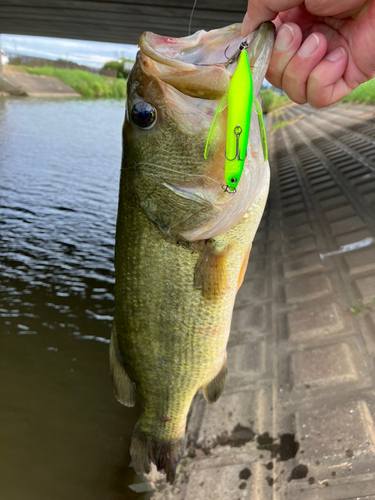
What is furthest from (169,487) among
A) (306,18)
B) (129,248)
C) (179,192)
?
(306,18)

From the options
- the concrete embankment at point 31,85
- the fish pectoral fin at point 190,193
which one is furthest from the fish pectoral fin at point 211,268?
the concrete embankment at point 31,85

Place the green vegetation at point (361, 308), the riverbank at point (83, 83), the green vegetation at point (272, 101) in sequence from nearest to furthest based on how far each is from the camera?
the green vegetation at point (361, 308) → the green vegetation at point (272, 101) → the riverbank at point (83, 83)

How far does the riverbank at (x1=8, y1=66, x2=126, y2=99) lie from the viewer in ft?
131

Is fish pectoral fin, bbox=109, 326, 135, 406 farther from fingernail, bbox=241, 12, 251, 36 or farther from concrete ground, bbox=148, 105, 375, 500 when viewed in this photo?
fingernail, bbox=241, 12, 251, 36

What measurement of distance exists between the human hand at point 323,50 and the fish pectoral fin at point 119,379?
1565 millimetres

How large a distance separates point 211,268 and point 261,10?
1042 mm

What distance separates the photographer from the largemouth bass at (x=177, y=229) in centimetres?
144

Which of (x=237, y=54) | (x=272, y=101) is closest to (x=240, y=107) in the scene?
(x=237, y=54)

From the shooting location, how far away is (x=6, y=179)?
9.52 m

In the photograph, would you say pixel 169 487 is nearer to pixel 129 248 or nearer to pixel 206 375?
pixel 206 375

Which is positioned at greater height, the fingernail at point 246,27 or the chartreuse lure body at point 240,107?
the fingernail at point 246,27

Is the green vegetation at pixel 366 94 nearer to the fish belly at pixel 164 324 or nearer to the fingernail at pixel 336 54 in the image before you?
the fingernail at pixel 336 54

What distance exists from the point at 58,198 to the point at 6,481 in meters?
6.59

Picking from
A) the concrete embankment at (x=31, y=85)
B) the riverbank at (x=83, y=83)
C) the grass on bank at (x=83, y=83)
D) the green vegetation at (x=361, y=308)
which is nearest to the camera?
the green vegetation at (x=361, y=308)
